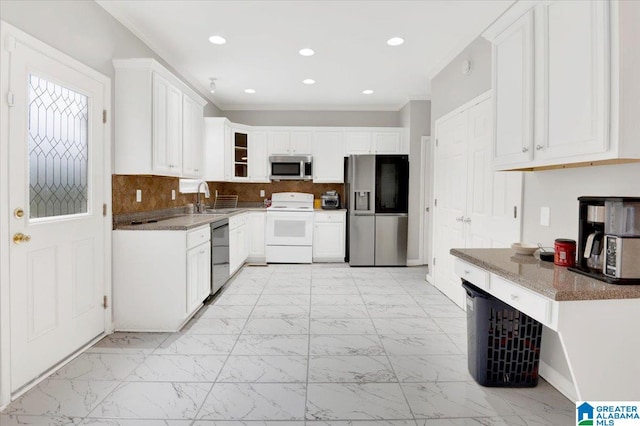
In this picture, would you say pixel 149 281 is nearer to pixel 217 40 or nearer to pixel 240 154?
pixel 217 40

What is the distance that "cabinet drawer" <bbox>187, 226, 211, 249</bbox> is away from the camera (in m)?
3.33

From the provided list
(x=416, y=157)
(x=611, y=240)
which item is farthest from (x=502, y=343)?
(x=416, y=157)

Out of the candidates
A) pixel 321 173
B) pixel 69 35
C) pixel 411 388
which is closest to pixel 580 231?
pixel 411 388

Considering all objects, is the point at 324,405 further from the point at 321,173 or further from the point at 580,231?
the point at 321,173

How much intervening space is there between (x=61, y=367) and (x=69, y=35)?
2.27m

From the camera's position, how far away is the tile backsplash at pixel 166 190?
3.34 m

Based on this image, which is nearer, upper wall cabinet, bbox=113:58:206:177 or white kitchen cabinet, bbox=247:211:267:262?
upper wall cabinet, bbox=113:58:206:177

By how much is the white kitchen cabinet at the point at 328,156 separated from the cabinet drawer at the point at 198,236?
9.55 feet

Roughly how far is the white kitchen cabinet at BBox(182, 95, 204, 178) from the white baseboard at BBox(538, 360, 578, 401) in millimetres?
3636

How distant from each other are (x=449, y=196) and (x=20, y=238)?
12.5 ft

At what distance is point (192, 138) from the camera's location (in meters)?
4.27

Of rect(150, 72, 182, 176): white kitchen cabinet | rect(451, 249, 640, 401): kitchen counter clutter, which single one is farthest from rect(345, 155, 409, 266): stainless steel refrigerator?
rect(451, 249, 640, 401): kitchen counter clutter

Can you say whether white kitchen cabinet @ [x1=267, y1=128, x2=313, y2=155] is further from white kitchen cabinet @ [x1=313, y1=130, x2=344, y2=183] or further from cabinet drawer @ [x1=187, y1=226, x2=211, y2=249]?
cabinet drawer @ [x1=187, y1=226, x2=211, y2=249]

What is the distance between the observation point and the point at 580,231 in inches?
73.8
